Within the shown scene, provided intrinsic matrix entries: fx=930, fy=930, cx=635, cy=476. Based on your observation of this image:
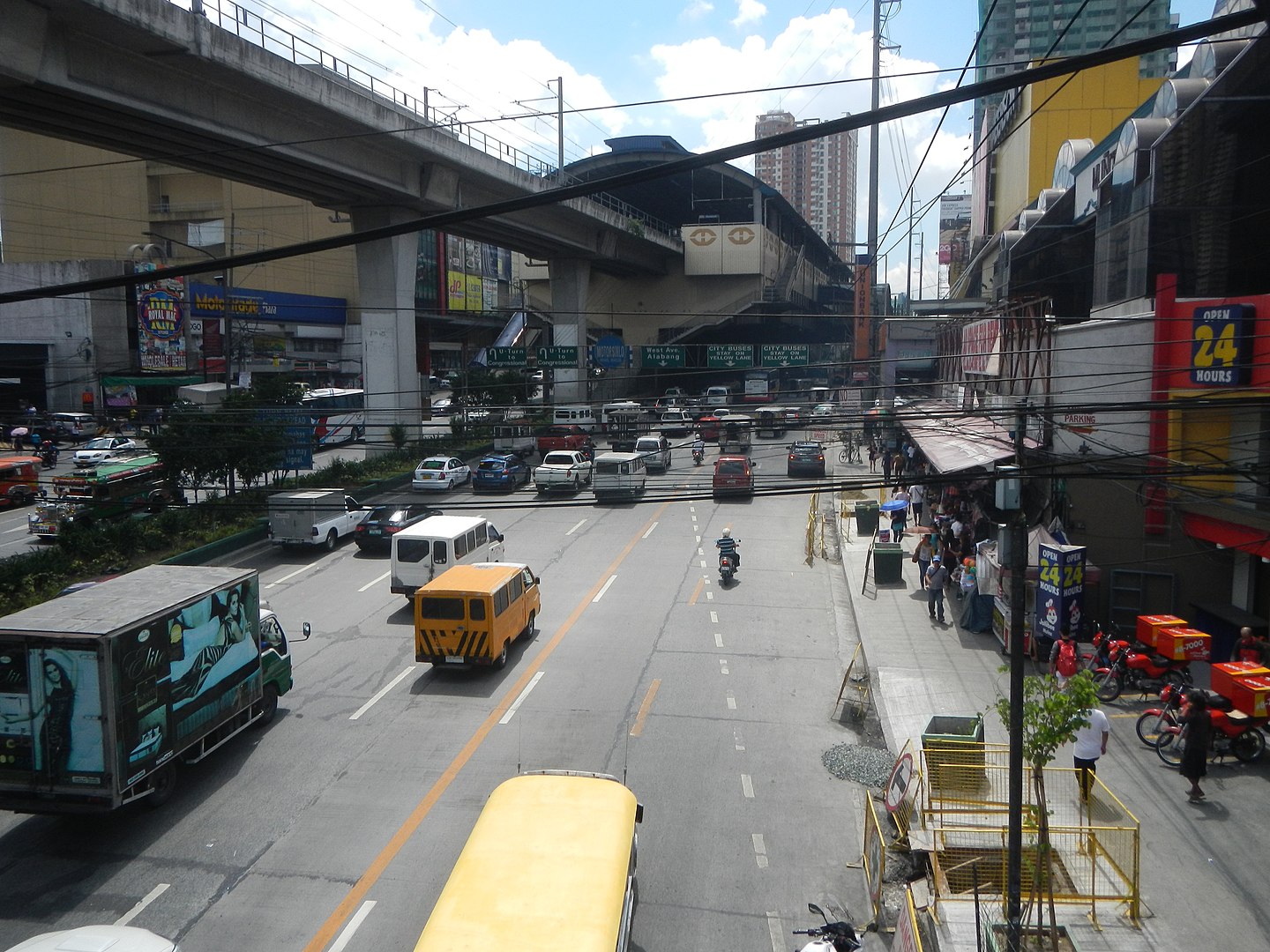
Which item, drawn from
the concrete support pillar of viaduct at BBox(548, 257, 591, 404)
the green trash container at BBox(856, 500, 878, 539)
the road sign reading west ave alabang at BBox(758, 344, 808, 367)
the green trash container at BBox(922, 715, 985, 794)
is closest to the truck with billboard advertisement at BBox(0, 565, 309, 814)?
the green trash container at BBox(922, 715, 985, 794)

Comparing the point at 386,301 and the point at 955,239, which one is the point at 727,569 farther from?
the point at 955,239

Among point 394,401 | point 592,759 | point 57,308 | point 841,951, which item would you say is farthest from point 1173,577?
point 57,308

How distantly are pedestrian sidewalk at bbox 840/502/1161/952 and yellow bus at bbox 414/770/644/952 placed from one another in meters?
3.34

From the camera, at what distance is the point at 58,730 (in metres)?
9.75

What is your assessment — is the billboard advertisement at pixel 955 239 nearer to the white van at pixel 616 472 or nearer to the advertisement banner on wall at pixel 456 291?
the white van at pixel 616 472

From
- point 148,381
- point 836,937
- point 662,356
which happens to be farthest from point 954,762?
point 148,381

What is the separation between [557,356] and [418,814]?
3358 cm

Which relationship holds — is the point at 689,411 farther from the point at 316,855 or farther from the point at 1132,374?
the point at 316,855

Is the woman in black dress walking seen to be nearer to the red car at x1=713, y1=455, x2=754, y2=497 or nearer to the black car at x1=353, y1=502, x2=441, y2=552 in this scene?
the black car at x1=353, y1=502, x2=441, y2=552

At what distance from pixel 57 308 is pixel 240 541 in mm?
34037

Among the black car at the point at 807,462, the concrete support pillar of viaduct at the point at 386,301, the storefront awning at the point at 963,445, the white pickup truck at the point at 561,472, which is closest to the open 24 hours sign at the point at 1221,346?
the storefront awning at the point at 963,445

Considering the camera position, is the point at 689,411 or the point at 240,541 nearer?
the point at 240,541

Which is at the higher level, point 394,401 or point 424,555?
point 394,401

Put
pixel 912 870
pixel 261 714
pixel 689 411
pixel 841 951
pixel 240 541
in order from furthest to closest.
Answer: pixel 689 411 → pixel 240 541 → pixel 261 714 → pixel 912 870 → pixel 841 951
